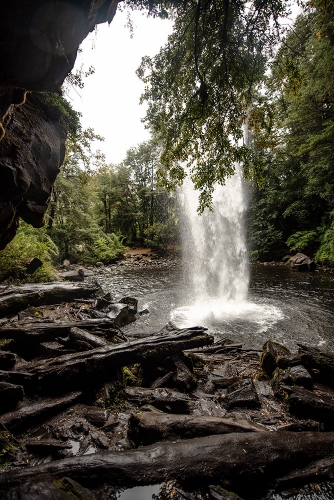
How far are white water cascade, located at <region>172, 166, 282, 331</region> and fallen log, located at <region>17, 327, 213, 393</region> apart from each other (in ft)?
16.6

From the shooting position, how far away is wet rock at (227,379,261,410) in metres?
3.54

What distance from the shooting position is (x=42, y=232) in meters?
20.0

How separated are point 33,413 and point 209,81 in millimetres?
6965

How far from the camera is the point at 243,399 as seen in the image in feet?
11.7

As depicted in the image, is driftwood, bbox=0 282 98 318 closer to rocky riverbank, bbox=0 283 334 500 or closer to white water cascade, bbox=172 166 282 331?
rocky riverbank, bbox=0 283 334 500

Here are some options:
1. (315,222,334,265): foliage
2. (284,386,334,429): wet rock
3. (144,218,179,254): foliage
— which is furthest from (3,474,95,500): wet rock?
(144,218,179,254): foliage

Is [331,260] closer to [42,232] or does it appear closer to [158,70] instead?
[158,70]

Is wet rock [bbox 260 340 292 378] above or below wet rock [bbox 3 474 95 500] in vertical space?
below

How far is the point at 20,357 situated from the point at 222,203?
1642 cm

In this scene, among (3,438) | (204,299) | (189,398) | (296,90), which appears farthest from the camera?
(204,299)

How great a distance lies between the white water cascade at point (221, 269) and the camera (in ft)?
33.2

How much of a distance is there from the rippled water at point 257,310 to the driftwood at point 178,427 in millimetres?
4604

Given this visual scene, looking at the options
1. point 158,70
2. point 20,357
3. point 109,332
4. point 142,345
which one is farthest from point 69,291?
point 158,70

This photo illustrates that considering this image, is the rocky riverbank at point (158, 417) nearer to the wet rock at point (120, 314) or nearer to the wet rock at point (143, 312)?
the wet rock at point (120, 314)
